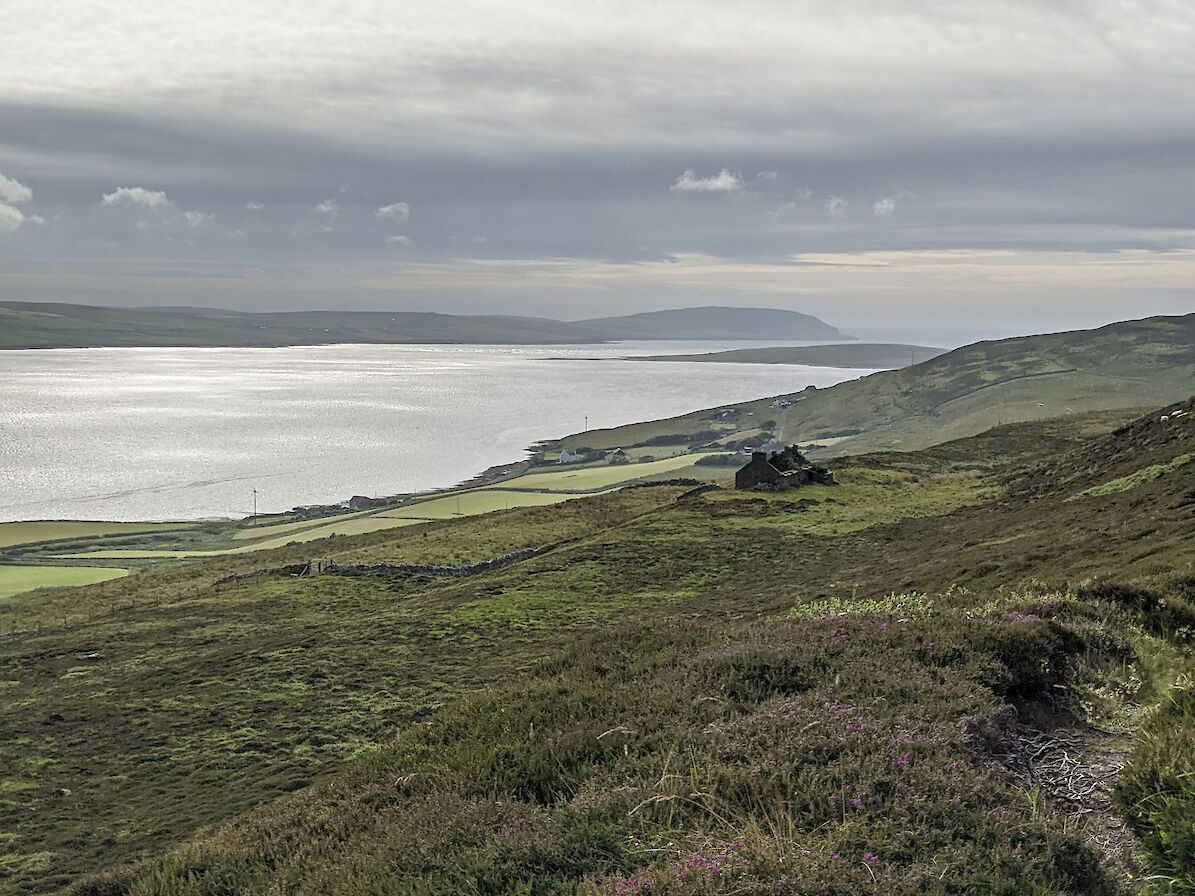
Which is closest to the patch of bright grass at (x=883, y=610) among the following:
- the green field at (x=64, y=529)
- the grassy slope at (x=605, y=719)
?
the grassy slope at (x=605, y=719)

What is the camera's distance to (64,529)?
11331 centimetres

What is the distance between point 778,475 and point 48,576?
66.9m

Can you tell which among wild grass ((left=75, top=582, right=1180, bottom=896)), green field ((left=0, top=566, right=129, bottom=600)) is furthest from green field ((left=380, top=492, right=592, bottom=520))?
wild grass ((left=75, top=582, right=1180, bottom=896))

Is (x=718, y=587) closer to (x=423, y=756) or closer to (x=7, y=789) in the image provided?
(x=7, y=789)

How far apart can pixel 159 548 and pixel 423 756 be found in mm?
105765

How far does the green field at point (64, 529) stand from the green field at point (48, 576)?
80.3ft

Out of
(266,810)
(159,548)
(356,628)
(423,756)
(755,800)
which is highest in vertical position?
(755,800)

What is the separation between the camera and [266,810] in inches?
496

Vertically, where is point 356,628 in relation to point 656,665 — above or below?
below

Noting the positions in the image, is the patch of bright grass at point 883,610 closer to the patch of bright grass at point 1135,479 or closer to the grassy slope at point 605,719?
the grassy slope at point 605,719

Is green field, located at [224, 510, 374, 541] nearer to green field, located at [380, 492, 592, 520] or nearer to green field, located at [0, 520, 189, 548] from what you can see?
green field, located at [380, 492, 592, 520]

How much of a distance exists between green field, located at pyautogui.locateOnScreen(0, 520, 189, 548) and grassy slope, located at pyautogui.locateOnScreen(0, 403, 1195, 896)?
75.0 metres

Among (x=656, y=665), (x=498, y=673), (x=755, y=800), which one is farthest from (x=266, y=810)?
(x=498, y=673)

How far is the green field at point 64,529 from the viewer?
107 metres
